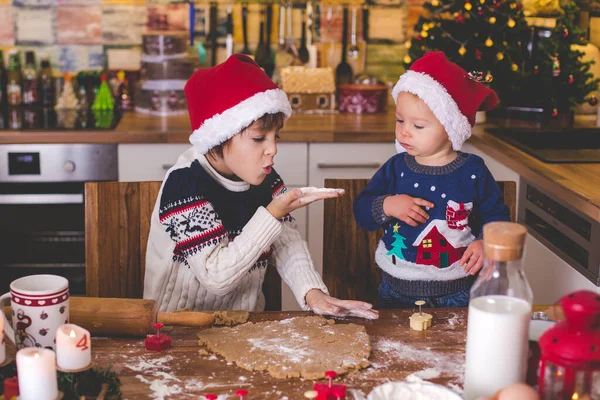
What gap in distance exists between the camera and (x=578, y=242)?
7.06ft

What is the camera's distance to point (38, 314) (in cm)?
128

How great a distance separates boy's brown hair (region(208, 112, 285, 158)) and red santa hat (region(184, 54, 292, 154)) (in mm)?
17

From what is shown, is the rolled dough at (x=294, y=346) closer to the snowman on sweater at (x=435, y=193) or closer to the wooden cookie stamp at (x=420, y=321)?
the wooden cookie stamp at (x=420, y=321)

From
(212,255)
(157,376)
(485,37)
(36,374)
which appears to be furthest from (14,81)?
(36,374)

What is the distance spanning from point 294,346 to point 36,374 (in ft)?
1.46

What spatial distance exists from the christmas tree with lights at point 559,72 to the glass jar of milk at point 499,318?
6.58ft

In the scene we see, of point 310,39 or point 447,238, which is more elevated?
point 310,39

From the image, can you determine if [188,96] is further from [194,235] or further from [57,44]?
[57,44]

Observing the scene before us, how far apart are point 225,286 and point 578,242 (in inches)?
39.6

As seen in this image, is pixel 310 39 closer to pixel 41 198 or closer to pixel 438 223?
pixel 41 198

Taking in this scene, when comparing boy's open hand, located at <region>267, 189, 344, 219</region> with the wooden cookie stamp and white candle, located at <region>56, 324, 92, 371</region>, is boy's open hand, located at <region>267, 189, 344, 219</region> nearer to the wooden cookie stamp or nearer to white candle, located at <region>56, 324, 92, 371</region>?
the wooden cookie stamp

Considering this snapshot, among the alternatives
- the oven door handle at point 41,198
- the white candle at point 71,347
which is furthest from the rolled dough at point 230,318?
the oven door handle at point 41,198

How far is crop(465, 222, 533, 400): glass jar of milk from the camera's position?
1.12 m

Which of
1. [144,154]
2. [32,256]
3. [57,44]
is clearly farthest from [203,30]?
[32,256]
